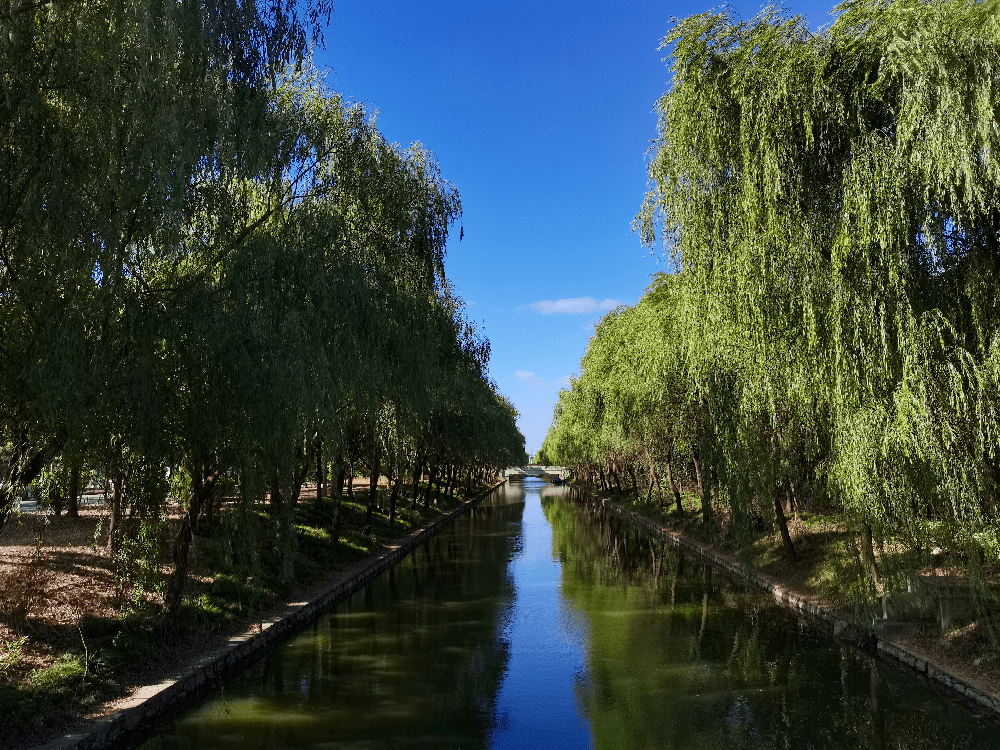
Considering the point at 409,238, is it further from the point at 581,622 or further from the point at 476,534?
the point at 476,534

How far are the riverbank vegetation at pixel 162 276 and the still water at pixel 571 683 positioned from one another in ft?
8.97

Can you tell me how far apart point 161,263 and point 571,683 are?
860 cm

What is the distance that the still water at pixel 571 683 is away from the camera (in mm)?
8594

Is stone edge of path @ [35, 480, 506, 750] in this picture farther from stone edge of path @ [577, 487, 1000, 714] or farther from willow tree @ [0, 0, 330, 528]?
stone edge of path @ [577, 487, 1000, 714]

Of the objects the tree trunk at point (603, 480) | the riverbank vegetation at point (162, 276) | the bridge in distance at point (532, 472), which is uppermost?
the riverbank vegetation at point (162, 276)

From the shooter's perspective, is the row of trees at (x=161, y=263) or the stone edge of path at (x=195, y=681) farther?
the stone edge of path at (x=195, y=681)

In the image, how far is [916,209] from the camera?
31.1 feet

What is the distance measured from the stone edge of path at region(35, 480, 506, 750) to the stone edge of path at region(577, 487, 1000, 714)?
9.72 meters

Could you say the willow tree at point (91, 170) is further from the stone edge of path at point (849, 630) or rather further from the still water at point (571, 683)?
the stone edge of path at point (849, 630)

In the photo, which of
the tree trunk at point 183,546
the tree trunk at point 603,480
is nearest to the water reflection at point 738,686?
the tree trunk at point 183,546

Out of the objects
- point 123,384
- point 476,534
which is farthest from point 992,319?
point 476,534

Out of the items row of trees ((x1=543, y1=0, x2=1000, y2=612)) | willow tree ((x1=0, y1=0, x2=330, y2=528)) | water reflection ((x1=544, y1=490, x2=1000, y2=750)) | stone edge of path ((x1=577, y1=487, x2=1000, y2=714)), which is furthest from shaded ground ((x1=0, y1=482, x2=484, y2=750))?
stone edge of path ((x1=577, y1=487, x2=1000, y2=714))

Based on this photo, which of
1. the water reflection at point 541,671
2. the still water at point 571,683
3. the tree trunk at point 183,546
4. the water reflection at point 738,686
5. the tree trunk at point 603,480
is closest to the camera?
the water reflection at point 738,686

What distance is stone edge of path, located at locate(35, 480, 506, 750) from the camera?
7809mm
